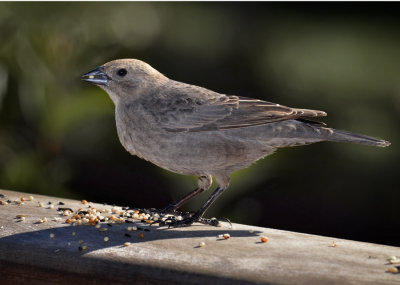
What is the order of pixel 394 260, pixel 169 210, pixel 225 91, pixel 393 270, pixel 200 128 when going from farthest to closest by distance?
pixel 225 91
pixel 169 210
pixel 200 128
pixel 394 260
pixel 393 270

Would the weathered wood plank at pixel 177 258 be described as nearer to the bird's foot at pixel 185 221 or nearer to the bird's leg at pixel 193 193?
the bird's foot at pixel 185 221

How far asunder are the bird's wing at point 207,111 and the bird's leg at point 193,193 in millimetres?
360

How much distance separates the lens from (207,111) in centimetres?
412

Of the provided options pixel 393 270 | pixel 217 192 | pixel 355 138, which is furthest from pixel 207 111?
pixel 393 270

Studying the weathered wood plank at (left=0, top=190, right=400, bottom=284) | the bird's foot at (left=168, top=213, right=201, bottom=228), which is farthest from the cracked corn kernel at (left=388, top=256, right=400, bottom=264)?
the bird's foot at (left=168, top=213, right=201, bottom=228)

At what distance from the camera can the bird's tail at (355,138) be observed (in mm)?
3773

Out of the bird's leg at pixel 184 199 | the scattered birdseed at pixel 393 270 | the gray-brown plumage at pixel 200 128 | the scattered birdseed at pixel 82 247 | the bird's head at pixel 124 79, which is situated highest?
the bird's head at pixel 124 79

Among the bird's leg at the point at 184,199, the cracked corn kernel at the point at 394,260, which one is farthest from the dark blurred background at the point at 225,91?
the cracked corn kernel at the point at 394,260

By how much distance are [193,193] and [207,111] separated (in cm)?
56

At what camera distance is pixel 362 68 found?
4.67m

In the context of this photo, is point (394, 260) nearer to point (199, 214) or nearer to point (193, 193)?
point (199, 214)

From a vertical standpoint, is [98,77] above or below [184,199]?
above

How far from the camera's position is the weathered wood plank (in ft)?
8.52

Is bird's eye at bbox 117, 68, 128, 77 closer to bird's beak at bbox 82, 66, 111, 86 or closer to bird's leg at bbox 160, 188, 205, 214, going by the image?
bird's beak at bbox 82, 66, 111, 86
